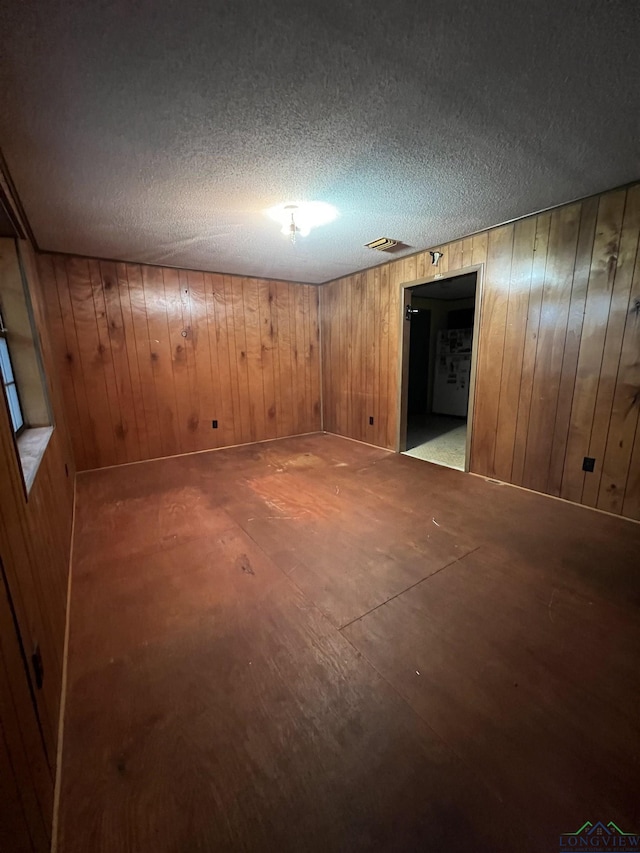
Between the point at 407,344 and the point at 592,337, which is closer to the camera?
Answer: the point at 592,337

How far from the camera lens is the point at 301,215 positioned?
2412mm

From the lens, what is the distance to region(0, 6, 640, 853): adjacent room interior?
3.04 ft

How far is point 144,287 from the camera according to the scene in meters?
3.62

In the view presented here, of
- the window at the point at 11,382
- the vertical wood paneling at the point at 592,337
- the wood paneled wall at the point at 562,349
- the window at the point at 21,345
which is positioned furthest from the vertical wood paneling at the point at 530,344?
the window at the point at 11,382

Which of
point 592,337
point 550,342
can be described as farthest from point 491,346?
point 592,337

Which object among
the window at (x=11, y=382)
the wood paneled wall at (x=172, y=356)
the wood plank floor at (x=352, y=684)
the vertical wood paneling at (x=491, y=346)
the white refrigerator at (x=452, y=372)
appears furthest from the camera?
the white refrigerator at (x=452, y=372)

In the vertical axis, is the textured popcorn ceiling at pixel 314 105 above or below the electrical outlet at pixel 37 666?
above

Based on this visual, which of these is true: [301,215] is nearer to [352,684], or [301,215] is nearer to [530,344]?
[530,344]

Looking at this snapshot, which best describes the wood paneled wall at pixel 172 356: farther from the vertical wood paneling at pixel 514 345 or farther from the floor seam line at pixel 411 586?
the floor seam line at pixel 411 586

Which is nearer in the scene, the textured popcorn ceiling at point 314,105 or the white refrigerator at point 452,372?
the textured popcorn ceiling at point 314,105

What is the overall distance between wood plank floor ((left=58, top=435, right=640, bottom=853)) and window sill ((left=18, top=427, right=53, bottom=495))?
29.6 inches

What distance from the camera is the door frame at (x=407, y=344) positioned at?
3.00 metres

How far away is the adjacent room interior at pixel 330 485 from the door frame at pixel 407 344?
0.13 ft

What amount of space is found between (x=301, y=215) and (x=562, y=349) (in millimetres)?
2217
